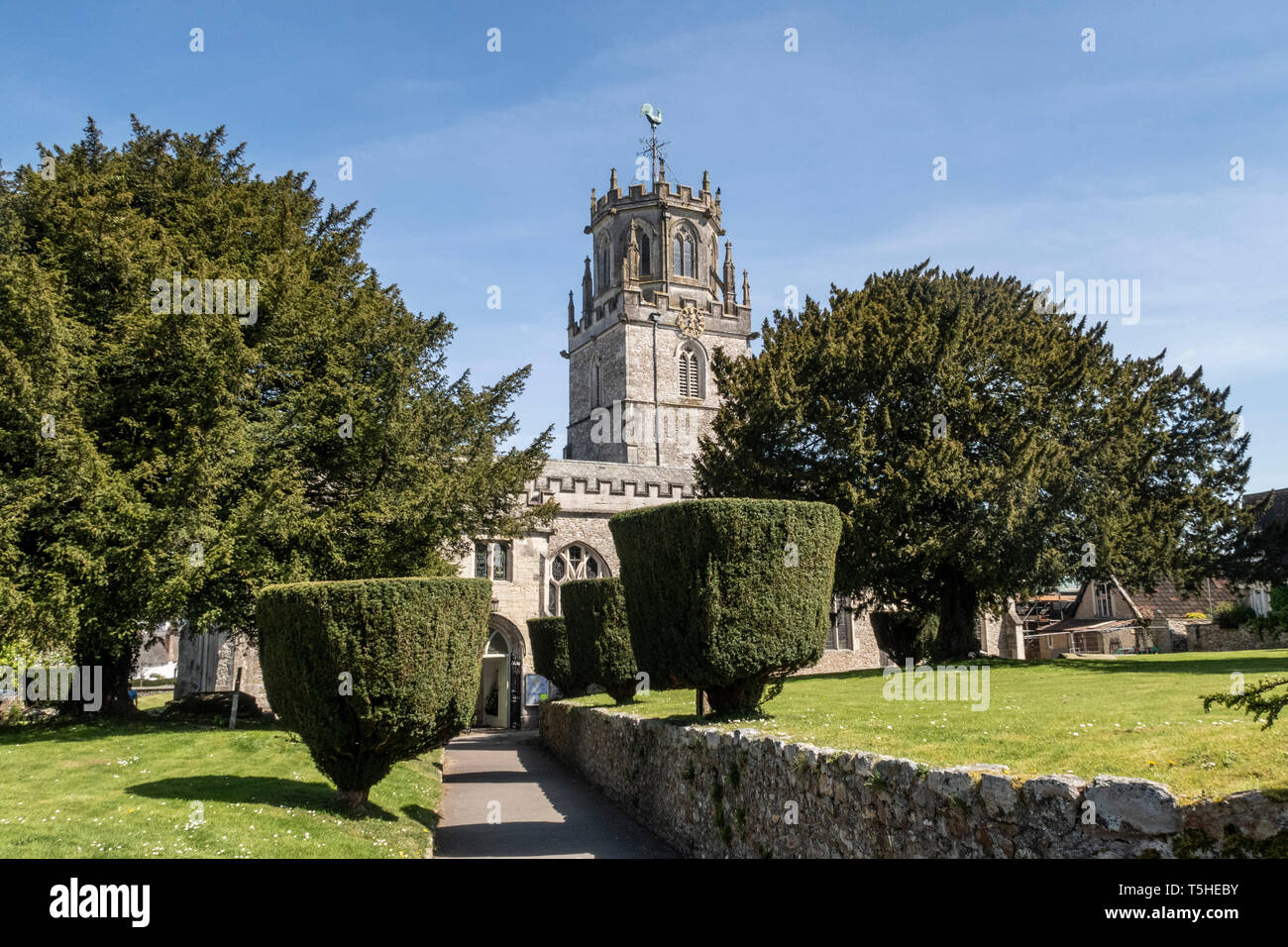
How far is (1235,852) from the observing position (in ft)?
16.2

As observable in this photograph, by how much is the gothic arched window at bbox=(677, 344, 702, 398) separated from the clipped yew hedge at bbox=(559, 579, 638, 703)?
32.7m

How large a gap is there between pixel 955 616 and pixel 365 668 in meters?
19.5

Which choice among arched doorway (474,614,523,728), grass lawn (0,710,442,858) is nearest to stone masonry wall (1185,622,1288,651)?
arched doorway (474,614,523,728)

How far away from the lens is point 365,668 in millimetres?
10898

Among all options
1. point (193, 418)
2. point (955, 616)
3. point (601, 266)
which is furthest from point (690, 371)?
point (193, 418)

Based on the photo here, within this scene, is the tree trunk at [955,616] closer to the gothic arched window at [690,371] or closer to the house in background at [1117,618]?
the house in background at [1117,618]

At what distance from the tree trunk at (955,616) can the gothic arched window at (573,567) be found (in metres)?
12.5

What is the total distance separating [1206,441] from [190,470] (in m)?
32.0

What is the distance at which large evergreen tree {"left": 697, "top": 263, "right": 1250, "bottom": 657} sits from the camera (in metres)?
23.6

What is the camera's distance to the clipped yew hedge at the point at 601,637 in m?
22.3

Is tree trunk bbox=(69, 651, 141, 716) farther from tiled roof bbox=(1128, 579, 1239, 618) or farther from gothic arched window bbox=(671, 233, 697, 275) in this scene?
gothic arched window bbox=(671, 233, 697, 275)

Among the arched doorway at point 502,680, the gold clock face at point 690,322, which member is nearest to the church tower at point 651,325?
the gold clock face at point 690,322
